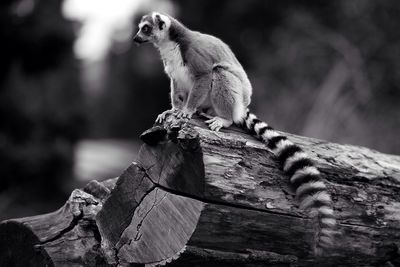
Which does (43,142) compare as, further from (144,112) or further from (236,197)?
(144,112)

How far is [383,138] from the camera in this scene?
1058 cm

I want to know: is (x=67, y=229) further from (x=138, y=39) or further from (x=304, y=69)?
(x=304, y=69)

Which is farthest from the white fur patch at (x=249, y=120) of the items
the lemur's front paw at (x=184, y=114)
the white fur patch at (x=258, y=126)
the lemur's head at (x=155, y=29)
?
the lemur's head at (x=155, y=29)

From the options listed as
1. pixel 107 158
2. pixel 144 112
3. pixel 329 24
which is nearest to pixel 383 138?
pixel 329 24

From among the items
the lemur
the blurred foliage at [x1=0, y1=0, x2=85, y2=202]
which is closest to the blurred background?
the blurred foliage at [x1=0, y1=0, x2=85, y2=202]

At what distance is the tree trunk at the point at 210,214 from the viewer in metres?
3.23

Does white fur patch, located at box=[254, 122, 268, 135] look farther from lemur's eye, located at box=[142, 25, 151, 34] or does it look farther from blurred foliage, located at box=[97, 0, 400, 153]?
blurred foliage, located at box=[97, 0, 400, 153]

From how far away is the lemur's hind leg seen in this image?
4.74 meters

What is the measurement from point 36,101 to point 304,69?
27.0ft

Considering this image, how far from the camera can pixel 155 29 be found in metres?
5.38

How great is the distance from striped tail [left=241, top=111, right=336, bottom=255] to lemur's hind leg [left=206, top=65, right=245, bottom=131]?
0.94 m

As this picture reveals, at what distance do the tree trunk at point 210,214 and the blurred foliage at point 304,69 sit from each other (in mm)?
6500

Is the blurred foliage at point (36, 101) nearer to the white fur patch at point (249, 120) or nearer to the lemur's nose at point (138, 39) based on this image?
the lemur's nose at point (138, 39)

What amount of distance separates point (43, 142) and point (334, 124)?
6.73m
